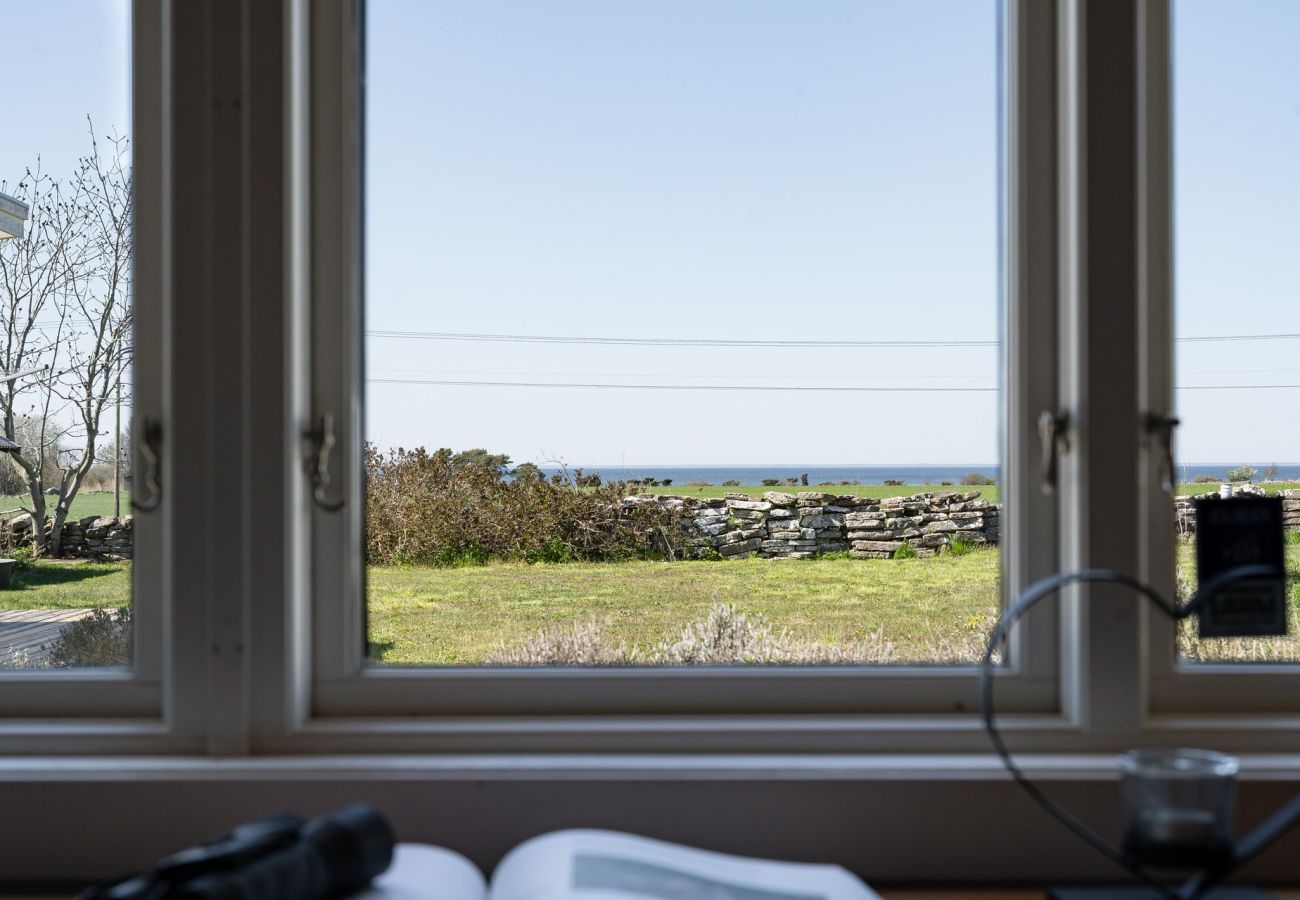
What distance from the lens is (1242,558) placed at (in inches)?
44.1

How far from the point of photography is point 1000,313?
4.28 ft

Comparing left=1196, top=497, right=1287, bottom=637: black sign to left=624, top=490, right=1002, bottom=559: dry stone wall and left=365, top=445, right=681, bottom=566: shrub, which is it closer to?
left=624, top=490, right=1002, bottom=559: dry stone wall

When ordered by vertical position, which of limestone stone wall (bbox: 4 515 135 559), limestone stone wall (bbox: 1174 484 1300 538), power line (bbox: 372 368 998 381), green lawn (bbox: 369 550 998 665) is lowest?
green lawn (bbox: 369 550 998 665)

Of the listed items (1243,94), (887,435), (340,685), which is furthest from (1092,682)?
(340,685)

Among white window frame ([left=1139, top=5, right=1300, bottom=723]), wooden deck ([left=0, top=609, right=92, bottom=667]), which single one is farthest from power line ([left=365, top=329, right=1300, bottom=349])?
wooden deck ([left=0, top=609, right=92, bottom=667])

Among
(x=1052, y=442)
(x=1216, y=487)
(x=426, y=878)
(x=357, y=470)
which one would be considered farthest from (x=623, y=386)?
(x=1216, y=487)

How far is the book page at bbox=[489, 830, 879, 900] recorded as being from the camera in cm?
88

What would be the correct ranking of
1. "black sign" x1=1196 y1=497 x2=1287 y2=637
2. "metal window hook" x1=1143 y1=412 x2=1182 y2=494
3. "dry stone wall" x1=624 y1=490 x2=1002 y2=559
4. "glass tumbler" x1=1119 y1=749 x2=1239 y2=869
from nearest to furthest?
1. "glass tumbler" x1=1119 y1=749 x2=1239 y2=869
2. "black sign" x1=1196 y1=497 x2=1287 y2=637
3. "metal window hook" x1=1143 y1=412 x2=1182 y2=494
4. "dry stone wall" x1=624 y1=490 x2=1002 y2=559

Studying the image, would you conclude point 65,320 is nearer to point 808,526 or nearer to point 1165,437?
point 808,526

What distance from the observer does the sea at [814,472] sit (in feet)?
4.29

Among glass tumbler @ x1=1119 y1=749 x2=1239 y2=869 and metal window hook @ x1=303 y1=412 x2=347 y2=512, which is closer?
glass tumbler @ x1=1119 y1=749 x2=1239 y2=869

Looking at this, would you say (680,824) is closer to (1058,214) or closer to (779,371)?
(779,371)

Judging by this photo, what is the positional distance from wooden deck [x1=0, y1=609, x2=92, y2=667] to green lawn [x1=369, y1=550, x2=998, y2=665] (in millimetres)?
383

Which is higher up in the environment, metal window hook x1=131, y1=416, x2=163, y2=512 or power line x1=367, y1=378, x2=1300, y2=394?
power line x1=367, y1=378, x2=1300, y2=394
